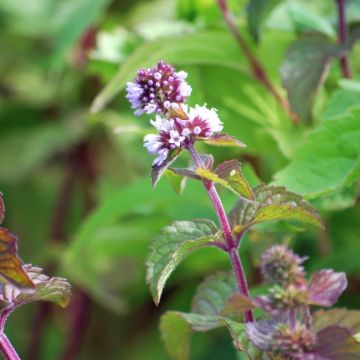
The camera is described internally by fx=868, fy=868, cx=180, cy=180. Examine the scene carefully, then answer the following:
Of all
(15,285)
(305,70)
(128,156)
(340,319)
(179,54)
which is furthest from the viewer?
(128,156)

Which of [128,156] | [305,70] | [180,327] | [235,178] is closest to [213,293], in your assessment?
[180,327]

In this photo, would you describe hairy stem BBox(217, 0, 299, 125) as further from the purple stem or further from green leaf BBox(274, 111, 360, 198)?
the purple stem

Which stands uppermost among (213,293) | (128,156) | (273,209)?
(273,209)

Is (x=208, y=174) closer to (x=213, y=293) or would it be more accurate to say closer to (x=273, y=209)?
(x=273, y=209)

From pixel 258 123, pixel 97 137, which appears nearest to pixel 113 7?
pixel 97 137

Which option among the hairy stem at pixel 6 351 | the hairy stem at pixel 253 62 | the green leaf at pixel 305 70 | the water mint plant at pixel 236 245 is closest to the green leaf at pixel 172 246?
the water mint plant at pixel 236 245

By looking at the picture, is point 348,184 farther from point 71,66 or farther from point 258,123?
point 71,66

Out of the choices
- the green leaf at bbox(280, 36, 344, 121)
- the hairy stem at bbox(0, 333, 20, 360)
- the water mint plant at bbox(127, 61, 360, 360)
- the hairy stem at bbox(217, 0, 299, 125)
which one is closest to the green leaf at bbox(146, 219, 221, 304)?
the water mint plant at bbox(127, 61, 360, 360)
